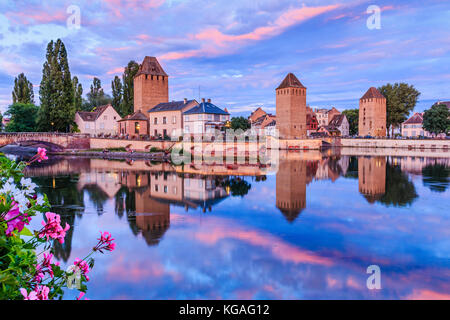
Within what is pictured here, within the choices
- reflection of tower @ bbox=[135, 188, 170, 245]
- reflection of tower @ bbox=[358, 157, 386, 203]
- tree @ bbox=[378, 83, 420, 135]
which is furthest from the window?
tree @ bbox=[378, 83, 420, 135]

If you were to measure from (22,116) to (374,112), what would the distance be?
67625 millimetres

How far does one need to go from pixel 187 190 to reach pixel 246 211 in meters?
5.98

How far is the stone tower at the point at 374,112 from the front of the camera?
245 ft

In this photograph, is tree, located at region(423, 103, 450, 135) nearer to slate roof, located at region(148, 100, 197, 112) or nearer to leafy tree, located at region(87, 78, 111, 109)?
slate roof, located at region(148, 100, 197, 112)

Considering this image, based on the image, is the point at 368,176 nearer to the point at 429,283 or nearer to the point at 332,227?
the point at 332,227

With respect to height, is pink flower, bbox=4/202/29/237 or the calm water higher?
pink flower, bbox=4/202/29/237

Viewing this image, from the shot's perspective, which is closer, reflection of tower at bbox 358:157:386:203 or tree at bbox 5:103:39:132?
reflection of tower at bbox 358:157:386:203

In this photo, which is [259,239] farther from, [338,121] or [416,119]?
[416,119]

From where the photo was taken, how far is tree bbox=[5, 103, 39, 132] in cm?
5150

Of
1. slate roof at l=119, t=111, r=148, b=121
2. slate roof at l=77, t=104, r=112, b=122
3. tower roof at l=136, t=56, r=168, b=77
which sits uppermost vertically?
tower roof at l=136, t=56, r=168, b=77

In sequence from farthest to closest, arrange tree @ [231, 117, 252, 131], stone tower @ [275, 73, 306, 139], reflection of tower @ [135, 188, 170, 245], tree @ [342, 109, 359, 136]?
tree @ [342, 109, 359, 136] < stone tower @ [275, 73, 306, 139] < tree @ [231, 117, 252, 131] < reflection of tower @ [135, 188, 170, 245]

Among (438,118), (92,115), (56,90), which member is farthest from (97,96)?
(438,118)

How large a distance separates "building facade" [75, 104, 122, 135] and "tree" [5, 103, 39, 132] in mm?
6677

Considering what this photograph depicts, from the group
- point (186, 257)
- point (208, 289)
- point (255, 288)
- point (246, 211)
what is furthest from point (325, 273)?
point (246, 211)
